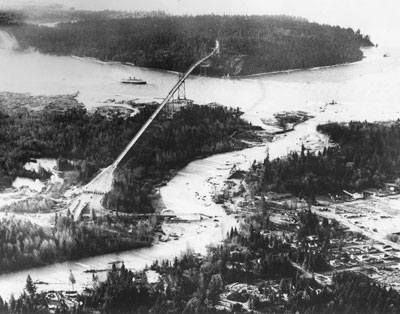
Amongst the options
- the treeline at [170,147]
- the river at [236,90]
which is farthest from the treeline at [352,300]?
the treeline at [170,147]

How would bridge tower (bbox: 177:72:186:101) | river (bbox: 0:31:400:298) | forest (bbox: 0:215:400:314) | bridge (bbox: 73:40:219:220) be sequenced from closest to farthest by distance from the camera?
forest (bbox: 0:215:400:314) < bridge (bbox: 73:40:219:220) < river (bbox: 0:31:400:298) < bridge tower (bbox: 177:72:186:101)

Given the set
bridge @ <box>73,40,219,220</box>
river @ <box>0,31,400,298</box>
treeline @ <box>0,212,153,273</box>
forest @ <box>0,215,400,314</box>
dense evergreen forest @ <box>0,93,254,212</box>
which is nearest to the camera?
forest @ <box>0,215,400,314</box>

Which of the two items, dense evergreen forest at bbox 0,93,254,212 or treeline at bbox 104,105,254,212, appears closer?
treeline at bbox 104,105,254,212

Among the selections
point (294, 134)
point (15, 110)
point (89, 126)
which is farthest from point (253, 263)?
point (15, 110)

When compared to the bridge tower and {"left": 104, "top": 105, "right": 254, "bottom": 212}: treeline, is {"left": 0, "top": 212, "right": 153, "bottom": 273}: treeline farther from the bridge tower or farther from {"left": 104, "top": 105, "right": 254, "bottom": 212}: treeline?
the bridge tower

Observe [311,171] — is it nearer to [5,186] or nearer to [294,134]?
[294,134]

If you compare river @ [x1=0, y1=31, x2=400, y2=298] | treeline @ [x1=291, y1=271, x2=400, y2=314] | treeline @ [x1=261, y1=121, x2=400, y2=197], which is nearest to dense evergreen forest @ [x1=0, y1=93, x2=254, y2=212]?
river @ [x1=0, y1=31, x2=400, y2=298]

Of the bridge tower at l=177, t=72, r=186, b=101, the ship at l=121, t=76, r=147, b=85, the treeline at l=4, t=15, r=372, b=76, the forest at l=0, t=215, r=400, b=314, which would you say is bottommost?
the forest at l=0, t=215, r=400, b=314
